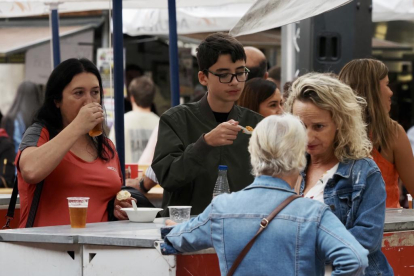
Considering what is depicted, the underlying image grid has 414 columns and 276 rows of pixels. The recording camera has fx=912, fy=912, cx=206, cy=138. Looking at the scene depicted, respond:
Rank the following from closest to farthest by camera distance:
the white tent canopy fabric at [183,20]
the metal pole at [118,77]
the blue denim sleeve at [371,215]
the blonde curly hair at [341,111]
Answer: the blue denim sleeve at [371,215]
the blonde curly hair at [341,111]
the metal pole at [118,77]
the white tent canopy fabric at [183,20]

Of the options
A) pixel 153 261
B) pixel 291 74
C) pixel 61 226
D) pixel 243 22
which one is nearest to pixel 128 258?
pixel 153 261

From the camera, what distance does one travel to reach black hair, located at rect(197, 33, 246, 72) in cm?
456

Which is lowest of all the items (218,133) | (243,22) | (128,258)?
(128,258)

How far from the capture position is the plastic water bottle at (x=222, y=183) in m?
4.39

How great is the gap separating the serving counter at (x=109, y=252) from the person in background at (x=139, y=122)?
5.50 metres

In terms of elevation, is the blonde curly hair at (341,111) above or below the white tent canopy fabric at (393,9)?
below

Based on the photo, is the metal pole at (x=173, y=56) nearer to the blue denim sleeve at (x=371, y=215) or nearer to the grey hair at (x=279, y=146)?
the blue denim sleeve at (x=371, y=215)

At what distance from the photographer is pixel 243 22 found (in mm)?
4793

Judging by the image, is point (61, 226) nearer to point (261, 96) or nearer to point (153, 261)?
point (153, 261)

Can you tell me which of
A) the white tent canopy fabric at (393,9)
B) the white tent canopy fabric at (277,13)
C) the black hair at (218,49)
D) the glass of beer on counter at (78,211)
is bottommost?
the glass of beer on counter at (78,211)

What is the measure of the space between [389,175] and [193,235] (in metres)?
2.09

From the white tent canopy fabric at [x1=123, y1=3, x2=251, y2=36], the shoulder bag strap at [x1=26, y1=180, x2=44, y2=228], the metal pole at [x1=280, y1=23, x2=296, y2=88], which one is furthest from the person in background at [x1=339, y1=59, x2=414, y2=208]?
the white tent canopy fabric at [x1=123, y1=3, x2=251, y2=36]

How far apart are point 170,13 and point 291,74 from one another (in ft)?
6.41

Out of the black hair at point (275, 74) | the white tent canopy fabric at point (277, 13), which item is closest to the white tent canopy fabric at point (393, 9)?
the black hair at point (275, 74)
